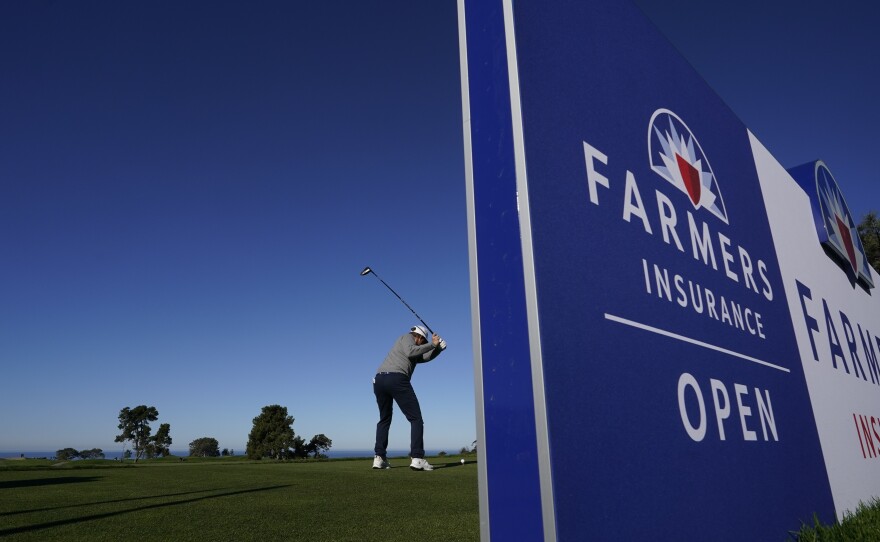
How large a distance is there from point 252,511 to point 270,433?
150ft

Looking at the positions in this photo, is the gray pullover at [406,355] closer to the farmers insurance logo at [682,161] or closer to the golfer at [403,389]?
the golfer at [403,389]

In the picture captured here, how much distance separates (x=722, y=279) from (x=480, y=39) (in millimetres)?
1704

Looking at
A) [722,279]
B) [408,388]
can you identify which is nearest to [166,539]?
[722,279]

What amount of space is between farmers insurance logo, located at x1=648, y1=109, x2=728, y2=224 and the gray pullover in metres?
4.33

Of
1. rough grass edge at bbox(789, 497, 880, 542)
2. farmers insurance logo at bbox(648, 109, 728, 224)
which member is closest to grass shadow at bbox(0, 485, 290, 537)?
farmers insurance logo at bbox(648, 109, 728, 224)

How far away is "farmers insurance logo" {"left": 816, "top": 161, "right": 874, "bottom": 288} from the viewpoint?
475 centimetres

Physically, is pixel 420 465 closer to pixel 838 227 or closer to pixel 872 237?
pixel 838 227

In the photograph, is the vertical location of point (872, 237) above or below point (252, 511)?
above

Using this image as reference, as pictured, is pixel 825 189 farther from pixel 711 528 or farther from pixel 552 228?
pixel 552 228

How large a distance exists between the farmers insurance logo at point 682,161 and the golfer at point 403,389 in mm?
4334

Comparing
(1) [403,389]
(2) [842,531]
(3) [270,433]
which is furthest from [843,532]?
(3) [270,433]

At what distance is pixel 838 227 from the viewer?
5145mm

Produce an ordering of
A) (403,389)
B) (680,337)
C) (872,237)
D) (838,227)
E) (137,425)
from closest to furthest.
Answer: (680,337), (838,227), (403,389), (872,237), (137,425)

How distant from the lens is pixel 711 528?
1744 millimetres
